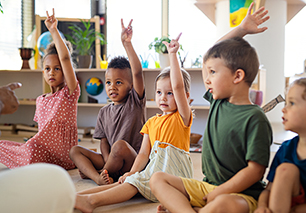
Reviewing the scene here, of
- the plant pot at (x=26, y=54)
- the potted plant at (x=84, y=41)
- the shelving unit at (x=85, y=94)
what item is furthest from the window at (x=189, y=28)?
the plant pot at (x=26, y=54)

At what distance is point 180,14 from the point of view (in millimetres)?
3434

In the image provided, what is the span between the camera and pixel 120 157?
1.40 meters

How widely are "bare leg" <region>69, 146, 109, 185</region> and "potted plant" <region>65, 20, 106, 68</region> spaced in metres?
1.71

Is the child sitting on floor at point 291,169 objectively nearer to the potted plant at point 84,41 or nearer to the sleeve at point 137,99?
the sleeve at point 137,99

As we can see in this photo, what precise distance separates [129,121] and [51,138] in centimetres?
49

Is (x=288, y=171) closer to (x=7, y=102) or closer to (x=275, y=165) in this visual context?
(x=275, y=165)

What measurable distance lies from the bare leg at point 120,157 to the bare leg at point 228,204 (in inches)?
23.5

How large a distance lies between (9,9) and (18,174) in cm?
333

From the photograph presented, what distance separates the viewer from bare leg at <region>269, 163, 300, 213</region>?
78cm

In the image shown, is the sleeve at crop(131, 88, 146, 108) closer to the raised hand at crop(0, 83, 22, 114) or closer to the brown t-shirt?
the brown t-shirt

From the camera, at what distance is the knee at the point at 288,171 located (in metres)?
0.80

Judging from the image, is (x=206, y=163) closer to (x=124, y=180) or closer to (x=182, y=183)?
(x=182, y=183)

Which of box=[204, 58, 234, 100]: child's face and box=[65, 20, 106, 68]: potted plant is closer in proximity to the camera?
box=[204, 58, 234, 100]: child's face

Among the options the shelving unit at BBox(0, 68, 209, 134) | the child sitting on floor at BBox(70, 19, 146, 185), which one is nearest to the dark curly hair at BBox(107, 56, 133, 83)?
the child sitting on floor at BBox(70, 19, 146, 185)
